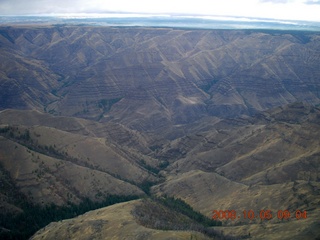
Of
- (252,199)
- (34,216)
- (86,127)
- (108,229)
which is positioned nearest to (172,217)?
(108,229)

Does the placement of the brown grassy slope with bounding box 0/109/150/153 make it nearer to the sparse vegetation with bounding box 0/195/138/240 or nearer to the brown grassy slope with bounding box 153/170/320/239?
the brown grassy slope with bounding box 153/170/320/239

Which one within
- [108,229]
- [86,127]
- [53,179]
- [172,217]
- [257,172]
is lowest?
[108,229]

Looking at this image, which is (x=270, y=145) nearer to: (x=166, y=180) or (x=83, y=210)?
(x=166, y=180)

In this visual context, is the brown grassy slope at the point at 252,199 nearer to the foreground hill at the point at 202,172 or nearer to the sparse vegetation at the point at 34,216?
the foreground hill at the point at 202,172

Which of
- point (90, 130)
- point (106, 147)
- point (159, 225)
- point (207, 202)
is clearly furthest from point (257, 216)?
point (90, 130)
